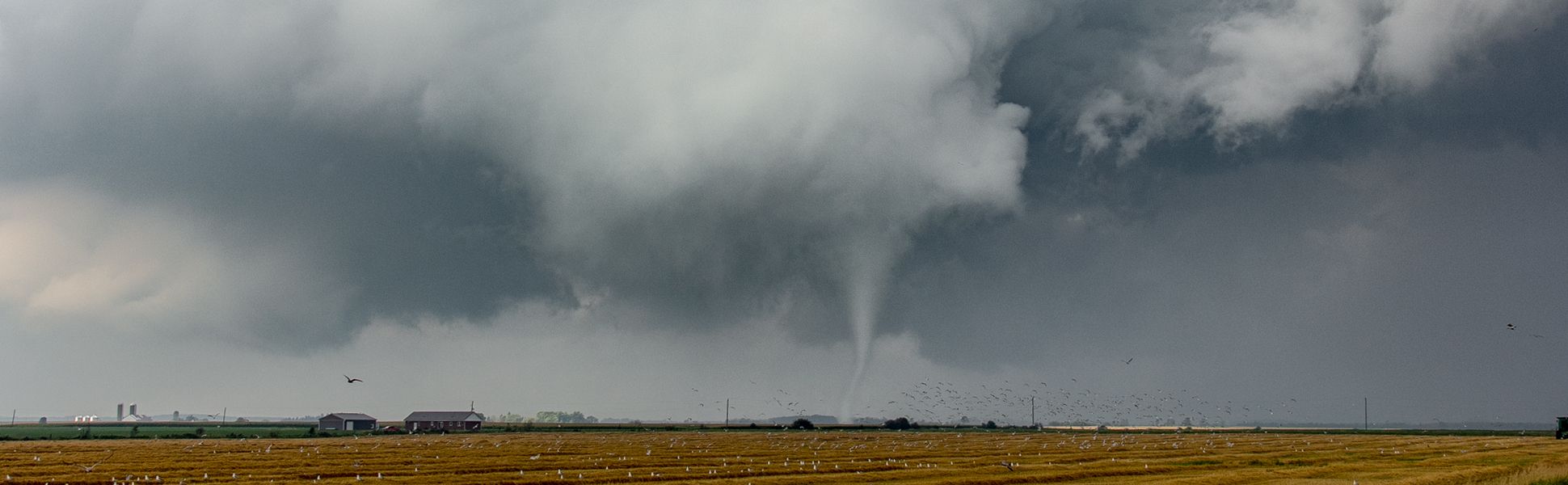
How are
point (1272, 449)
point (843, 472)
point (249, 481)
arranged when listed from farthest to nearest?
point (1272, 449) → point (843, 472) → point (249, 481)

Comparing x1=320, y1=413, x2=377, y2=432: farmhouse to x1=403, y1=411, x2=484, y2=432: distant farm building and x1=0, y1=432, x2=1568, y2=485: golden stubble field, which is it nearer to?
x1=403, y1=411, x2=484, y2=432: distant farm building

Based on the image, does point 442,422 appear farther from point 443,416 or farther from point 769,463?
point 769,463

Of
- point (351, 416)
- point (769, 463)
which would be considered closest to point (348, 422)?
point (351, 416)

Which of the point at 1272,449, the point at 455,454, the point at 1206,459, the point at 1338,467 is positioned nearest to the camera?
the point at 1338,467

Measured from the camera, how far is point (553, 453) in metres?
94.1

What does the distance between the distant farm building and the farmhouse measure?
708cm

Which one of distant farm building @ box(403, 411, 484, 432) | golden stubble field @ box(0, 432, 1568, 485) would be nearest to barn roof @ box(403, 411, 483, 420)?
distant farm building @ box(403, 411, 484, 432)

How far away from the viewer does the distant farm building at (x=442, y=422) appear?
618 ft

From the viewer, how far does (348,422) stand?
18838cm

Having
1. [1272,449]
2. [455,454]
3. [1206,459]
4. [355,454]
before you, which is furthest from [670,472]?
[1272,449]

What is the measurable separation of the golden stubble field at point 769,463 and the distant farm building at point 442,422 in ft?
246

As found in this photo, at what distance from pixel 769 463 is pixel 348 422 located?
459 ft

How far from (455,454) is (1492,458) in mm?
93523

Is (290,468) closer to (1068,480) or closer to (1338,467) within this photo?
(1068,480)
